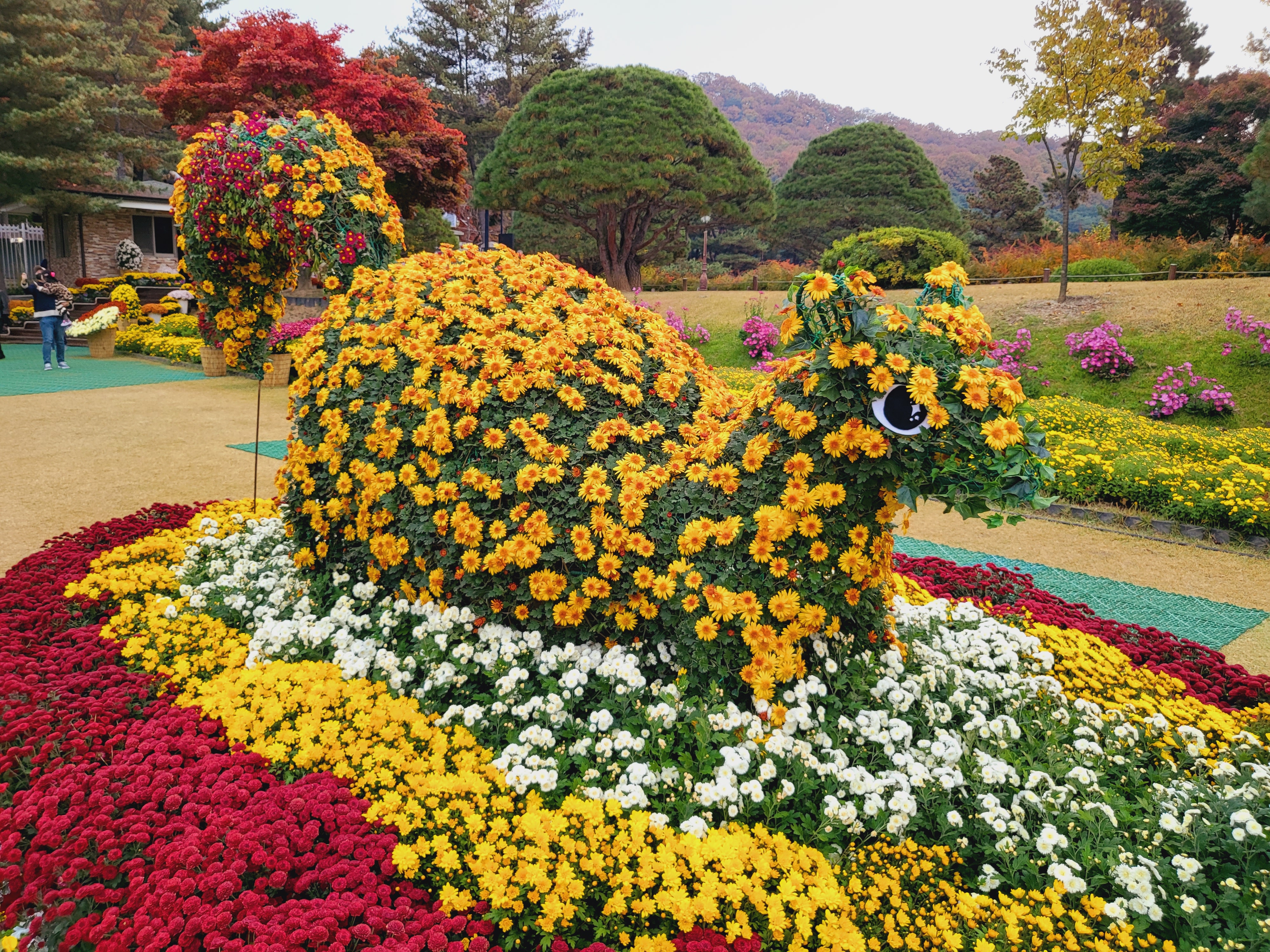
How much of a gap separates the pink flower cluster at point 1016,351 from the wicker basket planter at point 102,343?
17437 millimetres

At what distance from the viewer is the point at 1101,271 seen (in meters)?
14.6

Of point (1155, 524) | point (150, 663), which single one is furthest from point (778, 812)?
point (1155, 524)

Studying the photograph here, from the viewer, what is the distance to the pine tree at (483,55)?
33375 mm

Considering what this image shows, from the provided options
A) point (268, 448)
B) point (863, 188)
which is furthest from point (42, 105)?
point (863, 188)

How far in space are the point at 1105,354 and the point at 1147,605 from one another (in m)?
7.08

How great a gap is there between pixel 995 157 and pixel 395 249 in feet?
114

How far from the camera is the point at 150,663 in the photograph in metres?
2.85

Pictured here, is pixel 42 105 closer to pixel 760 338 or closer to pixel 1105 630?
pixel 760 338

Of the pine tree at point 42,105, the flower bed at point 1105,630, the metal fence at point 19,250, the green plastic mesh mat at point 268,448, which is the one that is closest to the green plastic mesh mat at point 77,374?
the green plastic mesh mat at point 268,448

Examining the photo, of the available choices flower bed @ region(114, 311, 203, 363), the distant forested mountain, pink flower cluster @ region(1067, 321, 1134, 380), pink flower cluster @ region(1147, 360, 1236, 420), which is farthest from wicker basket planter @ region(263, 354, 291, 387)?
the distant forested mountain

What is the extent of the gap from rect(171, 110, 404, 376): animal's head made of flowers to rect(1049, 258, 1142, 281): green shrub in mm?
14088

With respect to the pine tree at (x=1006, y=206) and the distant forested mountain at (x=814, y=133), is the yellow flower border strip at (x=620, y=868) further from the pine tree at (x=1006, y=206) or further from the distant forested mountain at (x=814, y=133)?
the distant forested mountain at (x=814, y=133)

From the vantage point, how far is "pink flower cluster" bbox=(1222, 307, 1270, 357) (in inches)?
382

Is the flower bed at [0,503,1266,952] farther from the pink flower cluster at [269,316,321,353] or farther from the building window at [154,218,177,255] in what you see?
the building window at [154,218,177,255]
